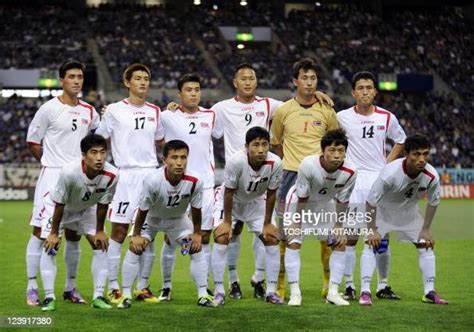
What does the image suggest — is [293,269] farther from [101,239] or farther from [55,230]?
[55,230]

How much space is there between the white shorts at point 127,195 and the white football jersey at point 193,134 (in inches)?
19.2

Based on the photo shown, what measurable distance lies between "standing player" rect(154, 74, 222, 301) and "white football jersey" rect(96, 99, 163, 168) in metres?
0.22

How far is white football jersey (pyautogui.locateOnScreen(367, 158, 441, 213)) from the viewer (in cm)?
905

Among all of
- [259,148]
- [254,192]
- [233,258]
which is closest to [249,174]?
[254,192]

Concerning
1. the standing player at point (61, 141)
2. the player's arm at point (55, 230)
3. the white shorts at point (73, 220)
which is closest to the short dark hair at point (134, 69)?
the standing player at point (61, 141)

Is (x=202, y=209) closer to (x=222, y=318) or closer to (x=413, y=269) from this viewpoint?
(x=222, y=318)

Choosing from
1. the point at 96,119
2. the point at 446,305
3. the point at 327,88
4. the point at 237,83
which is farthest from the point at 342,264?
the point at 327,88

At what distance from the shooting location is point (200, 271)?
8.92m

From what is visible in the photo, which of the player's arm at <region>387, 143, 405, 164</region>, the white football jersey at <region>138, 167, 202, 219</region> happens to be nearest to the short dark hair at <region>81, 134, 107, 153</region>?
the white football jersey at <region>138, 167, 202, 219</region>

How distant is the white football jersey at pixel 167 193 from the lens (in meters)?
8.64

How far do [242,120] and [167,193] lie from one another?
166 centimetres

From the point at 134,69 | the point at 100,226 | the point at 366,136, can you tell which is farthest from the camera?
the point at 366,136

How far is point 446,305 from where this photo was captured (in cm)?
893

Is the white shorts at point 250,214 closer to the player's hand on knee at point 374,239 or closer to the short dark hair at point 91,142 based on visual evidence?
the player's hand on knee at point 374,239
